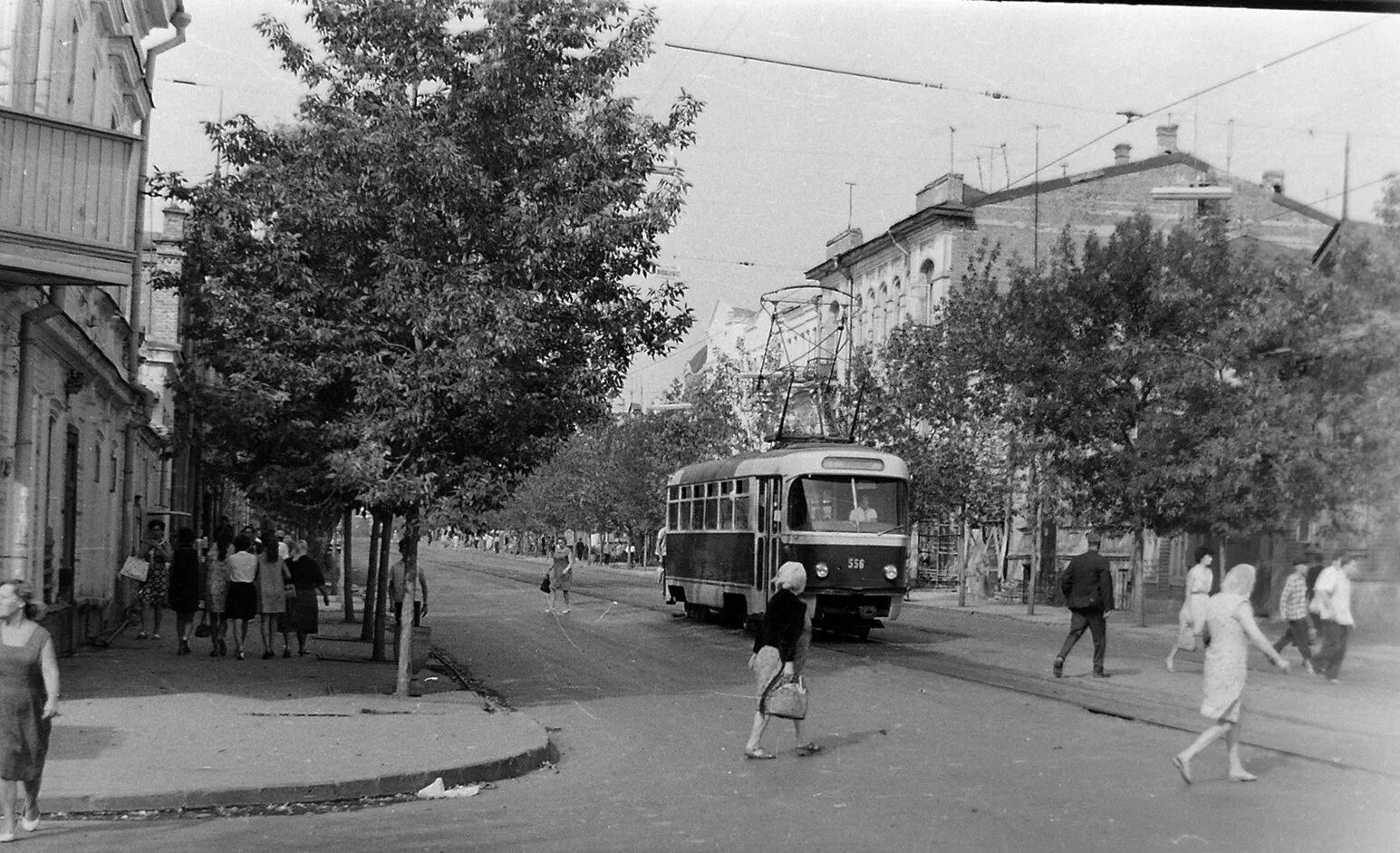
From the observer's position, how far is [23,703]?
9195 mm

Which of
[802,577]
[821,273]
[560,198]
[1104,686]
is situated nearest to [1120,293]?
[1104,686]

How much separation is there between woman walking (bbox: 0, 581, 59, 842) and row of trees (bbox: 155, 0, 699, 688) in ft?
20.7

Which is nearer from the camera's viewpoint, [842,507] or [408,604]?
[408,604]

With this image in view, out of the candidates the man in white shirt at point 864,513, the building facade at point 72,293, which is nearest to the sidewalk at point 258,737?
the building facade at point 72,293

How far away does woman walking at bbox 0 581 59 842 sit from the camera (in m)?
9.05

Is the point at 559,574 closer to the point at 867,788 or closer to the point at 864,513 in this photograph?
the point at 864,513

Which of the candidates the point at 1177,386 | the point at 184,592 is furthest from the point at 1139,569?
the point at 184,592

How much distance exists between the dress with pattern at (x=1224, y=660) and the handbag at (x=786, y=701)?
121 inches

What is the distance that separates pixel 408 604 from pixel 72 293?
6.52 metres

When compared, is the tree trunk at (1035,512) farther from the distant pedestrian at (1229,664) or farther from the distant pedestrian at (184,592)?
the distant pedestrian at (1229,664)

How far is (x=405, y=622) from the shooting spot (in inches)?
647

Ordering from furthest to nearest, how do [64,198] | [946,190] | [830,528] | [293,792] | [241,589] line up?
[946,190]
[830,528]
[241,589]
[64,198]
[293,792]

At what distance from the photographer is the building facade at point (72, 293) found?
44.0 feet

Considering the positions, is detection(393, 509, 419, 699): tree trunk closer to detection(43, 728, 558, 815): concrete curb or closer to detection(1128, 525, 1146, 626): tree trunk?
detection(43, 728, 558, 815): concrete curb
